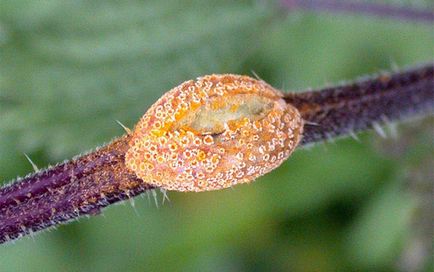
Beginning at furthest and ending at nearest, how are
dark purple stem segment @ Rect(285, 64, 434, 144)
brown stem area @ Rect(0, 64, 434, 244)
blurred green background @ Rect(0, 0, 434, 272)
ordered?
blurred green background @ Rect(0, 0, 434, 272) → dark purple stem segment @ Rect(285, 64, 434, 144) → brown stem area @ Rect(0, 64, 434, 244)

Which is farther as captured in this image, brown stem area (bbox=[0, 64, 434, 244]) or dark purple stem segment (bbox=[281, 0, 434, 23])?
dark purple stem segment (bbox=[281, 0, 434, 23])

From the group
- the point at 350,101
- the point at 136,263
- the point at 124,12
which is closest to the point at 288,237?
the point at 136,263

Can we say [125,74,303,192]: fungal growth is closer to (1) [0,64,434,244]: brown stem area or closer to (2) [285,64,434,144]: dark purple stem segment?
(1) [0,64,434,244]: brown stem area

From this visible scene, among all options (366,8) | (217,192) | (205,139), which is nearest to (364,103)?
(205,139)

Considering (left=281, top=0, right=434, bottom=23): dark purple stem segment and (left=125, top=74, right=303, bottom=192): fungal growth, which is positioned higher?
(left=281, top=0, right=434, bottom=23): dark purple stem segment

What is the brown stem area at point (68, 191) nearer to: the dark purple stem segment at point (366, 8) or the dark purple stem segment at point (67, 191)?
the dark purple stem segment at point (67, 191)

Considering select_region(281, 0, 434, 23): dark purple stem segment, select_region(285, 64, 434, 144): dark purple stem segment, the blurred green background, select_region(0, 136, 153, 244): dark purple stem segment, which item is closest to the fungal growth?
select_region(0, 136, 153, 244): dark purple stem segment

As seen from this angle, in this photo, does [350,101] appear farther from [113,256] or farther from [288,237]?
[113,256]
